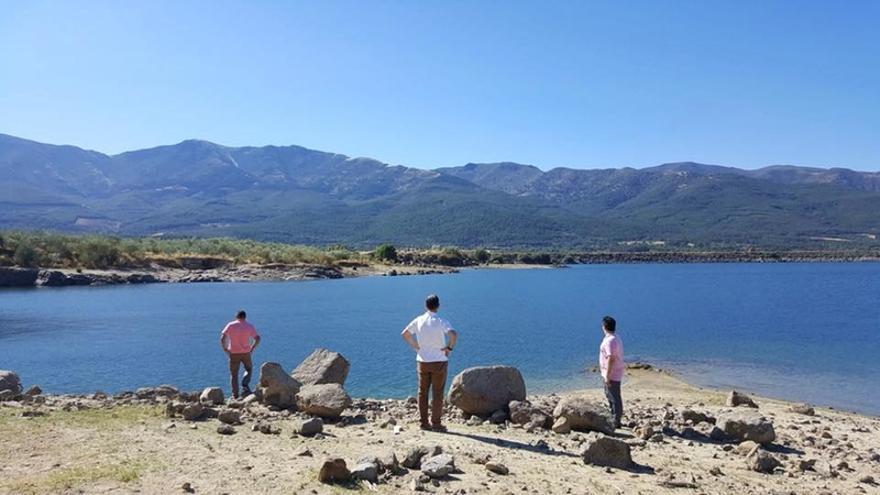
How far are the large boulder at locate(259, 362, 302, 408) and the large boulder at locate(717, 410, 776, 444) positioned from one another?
948 centimetres

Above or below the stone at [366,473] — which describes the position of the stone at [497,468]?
below

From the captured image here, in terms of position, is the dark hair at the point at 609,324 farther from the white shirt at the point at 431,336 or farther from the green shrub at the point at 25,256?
the green shrub at the point at 25,256

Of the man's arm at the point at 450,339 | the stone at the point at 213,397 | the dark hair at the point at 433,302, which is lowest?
the stone at the point at 213,397

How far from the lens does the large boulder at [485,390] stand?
15945 mm

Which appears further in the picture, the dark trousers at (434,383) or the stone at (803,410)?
the stone at (803,410)

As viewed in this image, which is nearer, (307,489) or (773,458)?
(307,489)

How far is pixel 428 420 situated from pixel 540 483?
13.1ft

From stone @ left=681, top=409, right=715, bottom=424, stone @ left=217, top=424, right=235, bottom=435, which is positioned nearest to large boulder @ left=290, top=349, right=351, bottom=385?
stone @ left=217, top=424, right=235, bottom=435

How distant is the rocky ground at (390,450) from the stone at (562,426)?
0.15ft

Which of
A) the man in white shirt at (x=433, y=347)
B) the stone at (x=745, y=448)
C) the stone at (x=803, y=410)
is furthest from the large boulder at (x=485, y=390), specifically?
the stone at (x=803, y=410)

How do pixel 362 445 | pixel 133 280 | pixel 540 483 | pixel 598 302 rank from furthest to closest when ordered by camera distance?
pixel 133 280 < pixel 598 302 < pixel 362 445 < pixel 540 483

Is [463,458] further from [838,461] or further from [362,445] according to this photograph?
[838,461]

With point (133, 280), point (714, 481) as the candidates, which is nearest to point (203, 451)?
point (714, 481)

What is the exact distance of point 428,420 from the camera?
1444cm
